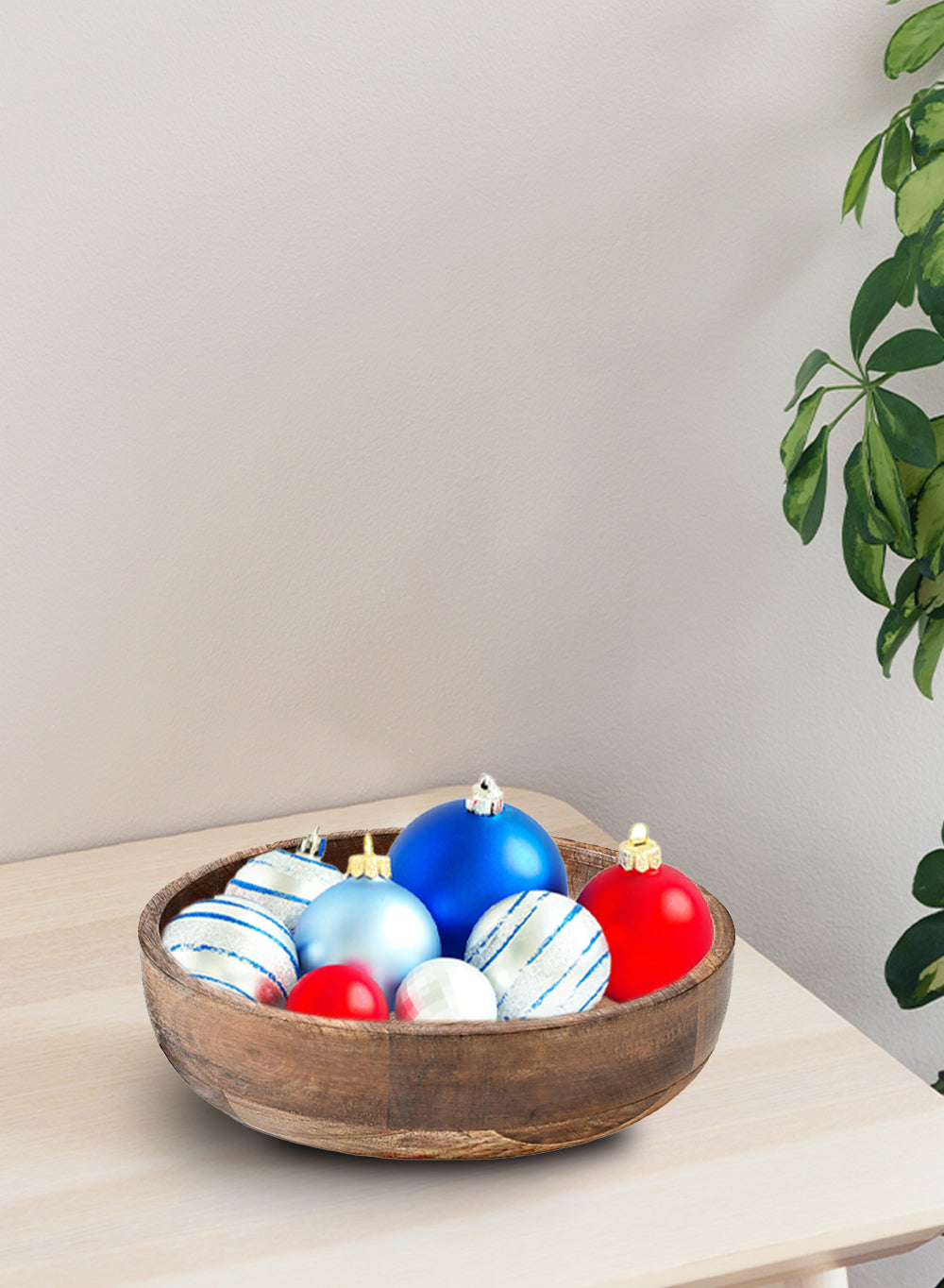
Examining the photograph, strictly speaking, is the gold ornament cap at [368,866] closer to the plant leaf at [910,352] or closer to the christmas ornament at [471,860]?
the christmas ornament at [471,860]

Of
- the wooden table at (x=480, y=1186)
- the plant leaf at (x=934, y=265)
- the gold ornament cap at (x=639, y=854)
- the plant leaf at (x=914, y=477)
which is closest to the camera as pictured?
the wooden table at (x=480, y=1186)

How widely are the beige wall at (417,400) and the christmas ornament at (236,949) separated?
426mm

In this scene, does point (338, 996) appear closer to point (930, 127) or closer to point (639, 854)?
point (639, 854)

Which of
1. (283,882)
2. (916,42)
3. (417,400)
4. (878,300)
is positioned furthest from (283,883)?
(916,42)

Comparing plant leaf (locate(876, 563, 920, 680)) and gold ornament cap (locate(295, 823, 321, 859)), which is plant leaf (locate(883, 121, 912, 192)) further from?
gold ornament cap (locate(295, 823, 321, 859))

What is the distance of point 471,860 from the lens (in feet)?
2.10

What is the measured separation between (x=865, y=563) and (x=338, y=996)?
0.56 meters

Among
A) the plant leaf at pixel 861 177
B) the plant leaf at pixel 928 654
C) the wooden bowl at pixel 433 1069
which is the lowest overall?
the wooden bowl at pixel 433 1069

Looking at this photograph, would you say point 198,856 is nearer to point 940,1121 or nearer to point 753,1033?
point 753,1033

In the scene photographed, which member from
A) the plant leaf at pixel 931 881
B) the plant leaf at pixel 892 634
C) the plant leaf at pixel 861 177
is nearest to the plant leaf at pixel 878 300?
the plant leaf at pixel 861 177

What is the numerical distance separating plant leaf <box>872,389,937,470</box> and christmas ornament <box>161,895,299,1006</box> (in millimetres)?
538

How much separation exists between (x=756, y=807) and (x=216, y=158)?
0.75m

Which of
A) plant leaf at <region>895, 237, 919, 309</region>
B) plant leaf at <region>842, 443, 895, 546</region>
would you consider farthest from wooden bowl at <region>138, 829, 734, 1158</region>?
plant leaf at <region>895, 237, 919, 309</region>

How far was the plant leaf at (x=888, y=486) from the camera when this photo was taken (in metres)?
0.87
